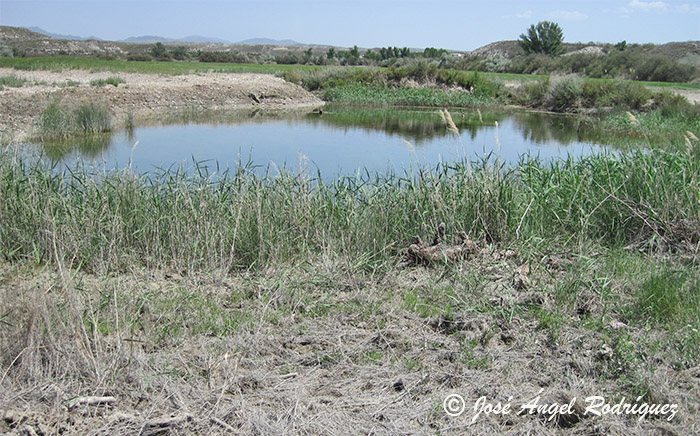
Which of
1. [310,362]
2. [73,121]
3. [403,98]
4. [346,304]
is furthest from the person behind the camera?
[403,98]

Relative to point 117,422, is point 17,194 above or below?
above

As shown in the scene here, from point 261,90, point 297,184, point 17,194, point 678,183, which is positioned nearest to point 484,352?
point 297,184

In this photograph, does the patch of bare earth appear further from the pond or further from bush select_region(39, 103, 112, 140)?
bush select_region(39, 103, 112, 140)

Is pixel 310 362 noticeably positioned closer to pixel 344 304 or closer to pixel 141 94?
pixel 344 304

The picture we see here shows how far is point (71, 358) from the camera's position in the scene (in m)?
2.80

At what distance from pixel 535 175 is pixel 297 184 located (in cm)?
298

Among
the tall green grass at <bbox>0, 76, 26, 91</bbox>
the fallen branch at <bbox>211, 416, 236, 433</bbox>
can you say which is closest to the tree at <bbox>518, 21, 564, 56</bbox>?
the tall green grass at <bbox>0, 76, 26, 91</bbox>

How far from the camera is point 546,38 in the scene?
6066 cm

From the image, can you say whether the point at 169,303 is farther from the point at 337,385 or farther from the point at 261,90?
the point at 261,90

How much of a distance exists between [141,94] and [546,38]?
168 ft

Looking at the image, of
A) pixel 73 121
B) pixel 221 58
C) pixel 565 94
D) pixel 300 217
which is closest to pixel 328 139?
pixel 73 121

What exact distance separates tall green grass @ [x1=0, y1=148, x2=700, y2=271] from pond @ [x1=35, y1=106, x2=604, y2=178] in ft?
9.40

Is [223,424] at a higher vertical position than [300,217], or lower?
lower

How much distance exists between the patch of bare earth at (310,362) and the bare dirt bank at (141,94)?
38.4ft
